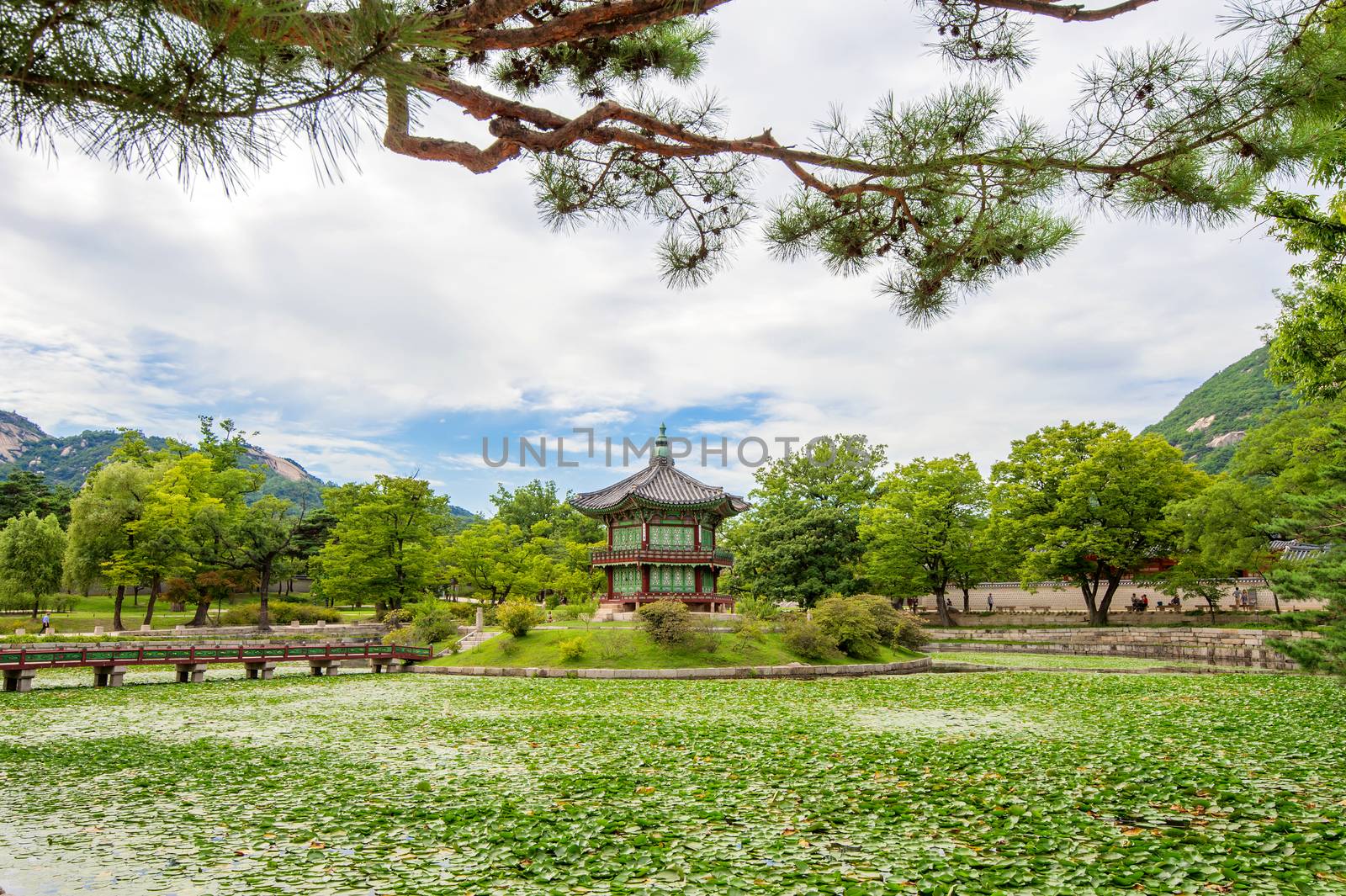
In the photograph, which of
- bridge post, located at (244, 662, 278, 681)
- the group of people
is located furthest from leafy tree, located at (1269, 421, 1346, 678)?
the group of people

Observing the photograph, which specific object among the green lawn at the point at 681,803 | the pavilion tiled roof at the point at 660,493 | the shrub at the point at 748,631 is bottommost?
the shrub at the point at 748,631

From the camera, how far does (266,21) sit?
2543mm

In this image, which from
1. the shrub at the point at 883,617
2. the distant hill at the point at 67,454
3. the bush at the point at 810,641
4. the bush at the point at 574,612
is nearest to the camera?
the bush at the point at 810,641

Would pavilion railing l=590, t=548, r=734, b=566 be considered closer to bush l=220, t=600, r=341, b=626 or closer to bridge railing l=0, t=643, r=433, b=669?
bridge railing l=0, t=643, r=433, b=669

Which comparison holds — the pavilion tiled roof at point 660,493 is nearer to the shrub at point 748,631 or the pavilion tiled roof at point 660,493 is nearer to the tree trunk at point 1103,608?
the shrub at point 748,631

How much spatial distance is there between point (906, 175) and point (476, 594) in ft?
105

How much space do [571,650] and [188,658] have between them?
8.20 metres

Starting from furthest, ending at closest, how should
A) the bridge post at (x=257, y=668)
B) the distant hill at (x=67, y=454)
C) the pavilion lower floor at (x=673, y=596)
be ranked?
the distant hill at (x=67, y=454) → the pavilion lower floor at (x=673, y=596) → the bridge post at (x=257, y=668)

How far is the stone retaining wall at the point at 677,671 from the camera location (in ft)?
59.1

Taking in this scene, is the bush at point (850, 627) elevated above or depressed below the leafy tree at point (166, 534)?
below

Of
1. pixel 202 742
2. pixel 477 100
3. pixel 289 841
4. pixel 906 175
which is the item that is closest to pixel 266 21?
pixel 477 100

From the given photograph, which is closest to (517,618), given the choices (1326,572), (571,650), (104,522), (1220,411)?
(571,650)

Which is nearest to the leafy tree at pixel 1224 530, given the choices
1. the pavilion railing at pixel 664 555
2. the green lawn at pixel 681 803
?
the pavilion railing at pixel 664 555

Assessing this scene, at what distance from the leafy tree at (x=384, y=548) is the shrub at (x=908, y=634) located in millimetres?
18257
